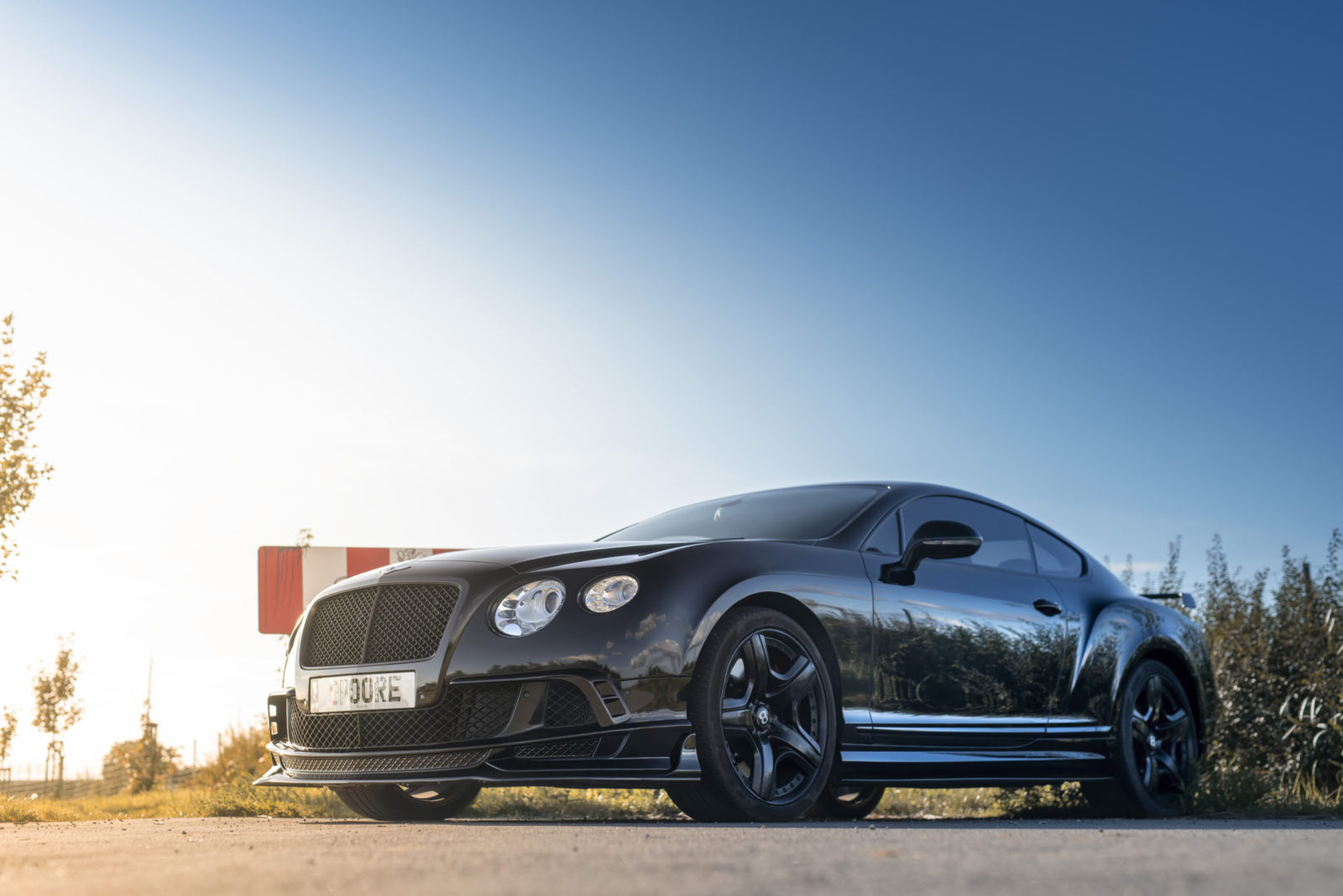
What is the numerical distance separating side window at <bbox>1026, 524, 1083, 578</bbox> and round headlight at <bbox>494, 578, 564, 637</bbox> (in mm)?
3087

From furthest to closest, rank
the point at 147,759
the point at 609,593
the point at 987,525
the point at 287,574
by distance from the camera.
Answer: the point at 147,759 < the point at 287,574 < the point at 987,525 < the point at 609,593

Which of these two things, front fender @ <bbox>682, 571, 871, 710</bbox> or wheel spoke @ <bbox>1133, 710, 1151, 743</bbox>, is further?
wheel spoke @ <bbox>1133, 710, 1151, 743</bbox>

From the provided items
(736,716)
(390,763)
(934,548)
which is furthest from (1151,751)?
(390,763)

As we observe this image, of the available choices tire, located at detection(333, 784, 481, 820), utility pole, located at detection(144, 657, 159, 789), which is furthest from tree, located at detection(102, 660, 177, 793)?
tire, located at detection(333, 784, 481, 820)

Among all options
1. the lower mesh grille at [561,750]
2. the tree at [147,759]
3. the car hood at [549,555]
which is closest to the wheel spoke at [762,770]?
the lower mesh grille at [561,750]

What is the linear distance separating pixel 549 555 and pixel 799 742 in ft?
3.92

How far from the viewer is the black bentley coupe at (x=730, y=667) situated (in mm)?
4406

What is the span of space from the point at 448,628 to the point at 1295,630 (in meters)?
7.61

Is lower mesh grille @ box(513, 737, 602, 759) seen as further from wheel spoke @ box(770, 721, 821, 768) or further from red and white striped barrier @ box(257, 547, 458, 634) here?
red and white striped barrier @ box(257, 547, 458, 634)

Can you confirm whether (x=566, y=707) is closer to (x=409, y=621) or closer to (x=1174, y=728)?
(x=409, y=621)

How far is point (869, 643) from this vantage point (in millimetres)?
5199

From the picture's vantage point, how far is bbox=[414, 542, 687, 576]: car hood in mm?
4703

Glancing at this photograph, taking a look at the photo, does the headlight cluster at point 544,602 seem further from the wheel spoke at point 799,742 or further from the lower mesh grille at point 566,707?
the wheel spoke at point 799,742

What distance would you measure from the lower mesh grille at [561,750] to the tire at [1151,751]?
11.1 ft
